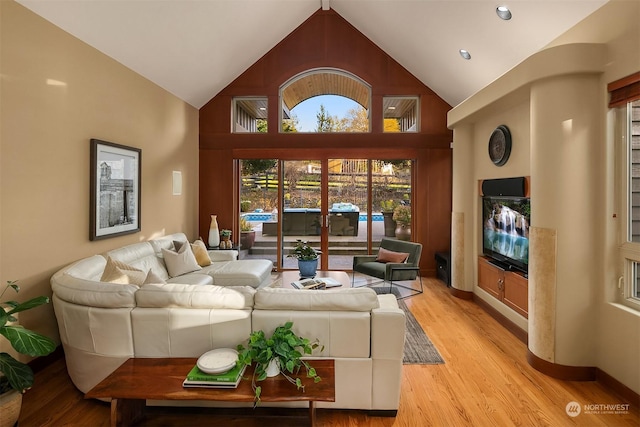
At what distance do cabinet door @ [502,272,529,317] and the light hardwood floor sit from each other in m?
0.43

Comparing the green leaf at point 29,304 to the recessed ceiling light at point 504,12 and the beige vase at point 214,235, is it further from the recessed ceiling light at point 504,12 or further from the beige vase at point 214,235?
the recessed ceiling light at point 504,12

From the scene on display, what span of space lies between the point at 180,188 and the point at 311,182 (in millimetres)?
2315

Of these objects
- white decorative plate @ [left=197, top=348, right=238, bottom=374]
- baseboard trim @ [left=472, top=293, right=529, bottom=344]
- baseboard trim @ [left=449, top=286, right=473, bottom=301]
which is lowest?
baseboard trim @ [left=472, top=293, right=529, bottom=344]

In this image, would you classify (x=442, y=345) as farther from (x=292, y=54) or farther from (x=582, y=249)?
(x=292, y=54)

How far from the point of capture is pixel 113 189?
4000 mm

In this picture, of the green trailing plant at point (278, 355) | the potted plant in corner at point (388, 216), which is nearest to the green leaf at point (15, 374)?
the green trailing plant at point (278, 355)

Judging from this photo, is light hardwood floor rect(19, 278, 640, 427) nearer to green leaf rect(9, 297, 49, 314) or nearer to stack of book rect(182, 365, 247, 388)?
stack of book rect(182, 365, 247, 388)

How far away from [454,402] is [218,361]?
5.78 ft

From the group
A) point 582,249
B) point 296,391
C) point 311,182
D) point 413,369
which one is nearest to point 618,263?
point 582,249

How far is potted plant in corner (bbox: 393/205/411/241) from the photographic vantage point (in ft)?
21.5

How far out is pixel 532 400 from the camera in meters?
2.57

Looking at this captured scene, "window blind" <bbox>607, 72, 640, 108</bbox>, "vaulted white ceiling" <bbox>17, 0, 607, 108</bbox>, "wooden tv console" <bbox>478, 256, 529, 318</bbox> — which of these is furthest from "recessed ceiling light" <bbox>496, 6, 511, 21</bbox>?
"wooden tv console" <bbox>478, 256, 529, 318</bbox>

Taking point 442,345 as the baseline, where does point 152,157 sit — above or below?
above

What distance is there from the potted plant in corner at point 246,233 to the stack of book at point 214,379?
4.86 m
